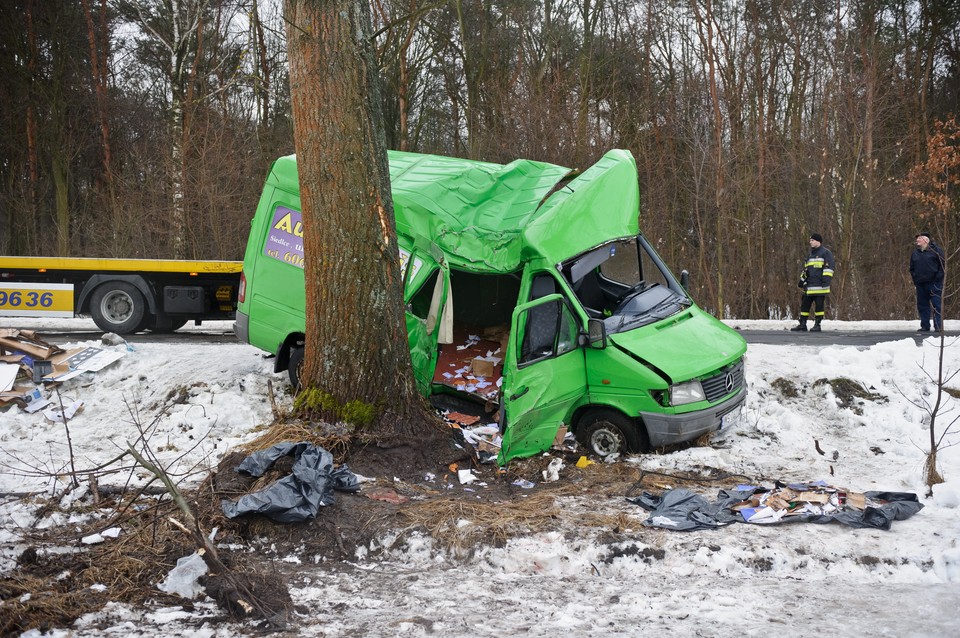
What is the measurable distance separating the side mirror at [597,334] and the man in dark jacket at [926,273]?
8.70m

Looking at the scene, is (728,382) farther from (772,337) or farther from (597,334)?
(772,337)

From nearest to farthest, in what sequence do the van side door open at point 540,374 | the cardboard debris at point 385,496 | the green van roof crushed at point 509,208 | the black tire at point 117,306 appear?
the cardboard debris at point 385,496 → the van side door open at point 540,374 → the green van roof crushed at point 509,208 → the black tire at point 117,306

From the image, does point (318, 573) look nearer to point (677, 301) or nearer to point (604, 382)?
point (604, 382)

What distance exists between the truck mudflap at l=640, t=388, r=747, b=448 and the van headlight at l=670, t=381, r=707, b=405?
0.12 meters

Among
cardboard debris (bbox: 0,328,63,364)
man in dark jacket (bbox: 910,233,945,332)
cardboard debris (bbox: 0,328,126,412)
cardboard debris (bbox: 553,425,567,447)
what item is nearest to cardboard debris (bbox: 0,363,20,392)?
cardboard debris (bbox: 0,328,126,412)

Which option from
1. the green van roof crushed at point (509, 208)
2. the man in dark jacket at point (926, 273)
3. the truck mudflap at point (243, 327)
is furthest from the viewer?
the man in dark jacket at point (926, 273)

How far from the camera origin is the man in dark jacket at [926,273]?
1380cm

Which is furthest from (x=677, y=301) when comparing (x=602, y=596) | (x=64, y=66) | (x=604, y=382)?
(x=64, y=66)

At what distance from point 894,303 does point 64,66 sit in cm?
2577

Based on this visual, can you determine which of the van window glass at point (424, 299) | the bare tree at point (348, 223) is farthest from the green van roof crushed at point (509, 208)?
the bare tree at point (348, 223)

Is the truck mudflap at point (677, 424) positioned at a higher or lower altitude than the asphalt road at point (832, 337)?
lower

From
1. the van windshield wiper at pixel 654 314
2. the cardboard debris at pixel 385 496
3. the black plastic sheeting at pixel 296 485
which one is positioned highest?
the van windshield wiper at pixel 654 314

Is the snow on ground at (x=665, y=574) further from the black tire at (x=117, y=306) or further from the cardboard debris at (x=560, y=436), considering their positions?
the black tire at (x=117, y=306)

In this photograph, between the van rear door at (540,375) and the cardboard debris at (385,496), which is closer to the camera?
the cardboard debris at (385,496)
